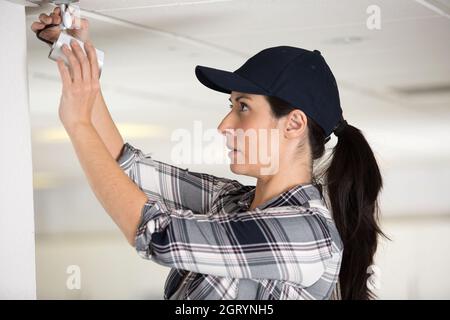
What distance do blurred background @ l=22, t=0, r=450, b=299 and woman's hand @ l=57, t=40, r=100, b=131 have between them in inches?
26.7

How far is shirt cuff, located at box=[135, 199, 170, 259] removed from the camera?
1.03 m

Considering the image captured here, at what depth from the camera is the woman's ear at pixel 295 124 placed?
1156mm

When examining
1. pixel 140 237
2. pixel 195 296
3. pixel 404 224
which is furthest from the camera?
pixel 404 224

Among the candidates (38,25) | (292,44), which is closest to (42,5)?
(38,25)

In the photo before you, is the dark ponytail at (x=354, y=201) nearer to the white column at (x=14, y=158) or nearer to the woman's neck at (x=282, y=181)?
the woman's neck at (x=282, y=181)

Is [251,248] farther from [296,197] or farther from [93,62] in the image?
[93,62]

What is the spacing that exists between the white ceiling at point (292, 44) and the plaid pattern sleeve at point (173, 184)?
47 centimetres

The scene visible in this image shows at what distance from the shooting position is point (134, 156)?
4.31 ft

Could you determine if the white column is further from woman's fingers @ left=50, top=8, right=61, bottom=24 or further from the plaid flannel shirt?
the plaid flannel shirt

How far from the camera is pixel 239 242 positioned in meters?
1.06

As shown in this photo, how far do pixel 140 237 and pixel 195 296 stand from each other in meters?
0.16

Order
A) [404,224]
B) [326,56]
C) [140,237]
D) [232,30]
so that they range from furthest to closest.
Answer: [404,224] < [326,56] < [232,30] < [140,237]

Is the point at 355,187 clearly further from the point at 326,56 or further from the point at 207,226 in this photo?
the point at 326,56
